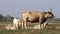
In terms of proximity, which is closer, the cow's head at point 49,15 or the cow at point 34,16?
the cow at point 34,16

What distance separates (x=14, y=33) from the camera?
1565cm

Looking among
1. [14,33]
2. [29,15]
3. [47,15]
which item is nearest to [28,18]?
[29,15]

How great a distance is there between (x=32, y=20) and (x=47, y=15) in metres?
1.60

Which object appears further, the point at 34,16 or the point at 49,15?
the point at 49,15

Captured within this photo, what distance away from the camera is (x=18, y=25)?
21.8 m

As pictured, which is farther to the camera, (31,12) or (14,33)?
(31,12)

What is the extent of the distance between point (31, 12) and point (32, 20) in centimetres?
81

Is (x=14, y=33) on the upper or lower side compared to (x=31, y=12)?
lower

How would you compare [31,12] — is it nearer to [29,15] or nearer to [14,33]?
[29,15]

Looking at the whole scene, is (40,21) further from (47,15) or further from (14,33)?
(14,33)

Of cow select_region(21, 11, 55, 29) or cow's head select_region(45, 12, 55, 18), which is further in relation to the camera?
cow's head select_region(45, 12, 55, 18)

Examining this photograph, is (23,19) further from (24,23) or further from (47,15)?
(47,15)

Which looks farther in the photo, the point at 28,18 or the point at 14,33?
the point at 28,18

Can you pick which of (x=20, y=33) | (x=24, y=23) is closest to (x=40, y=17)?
(x=24, y=23)
